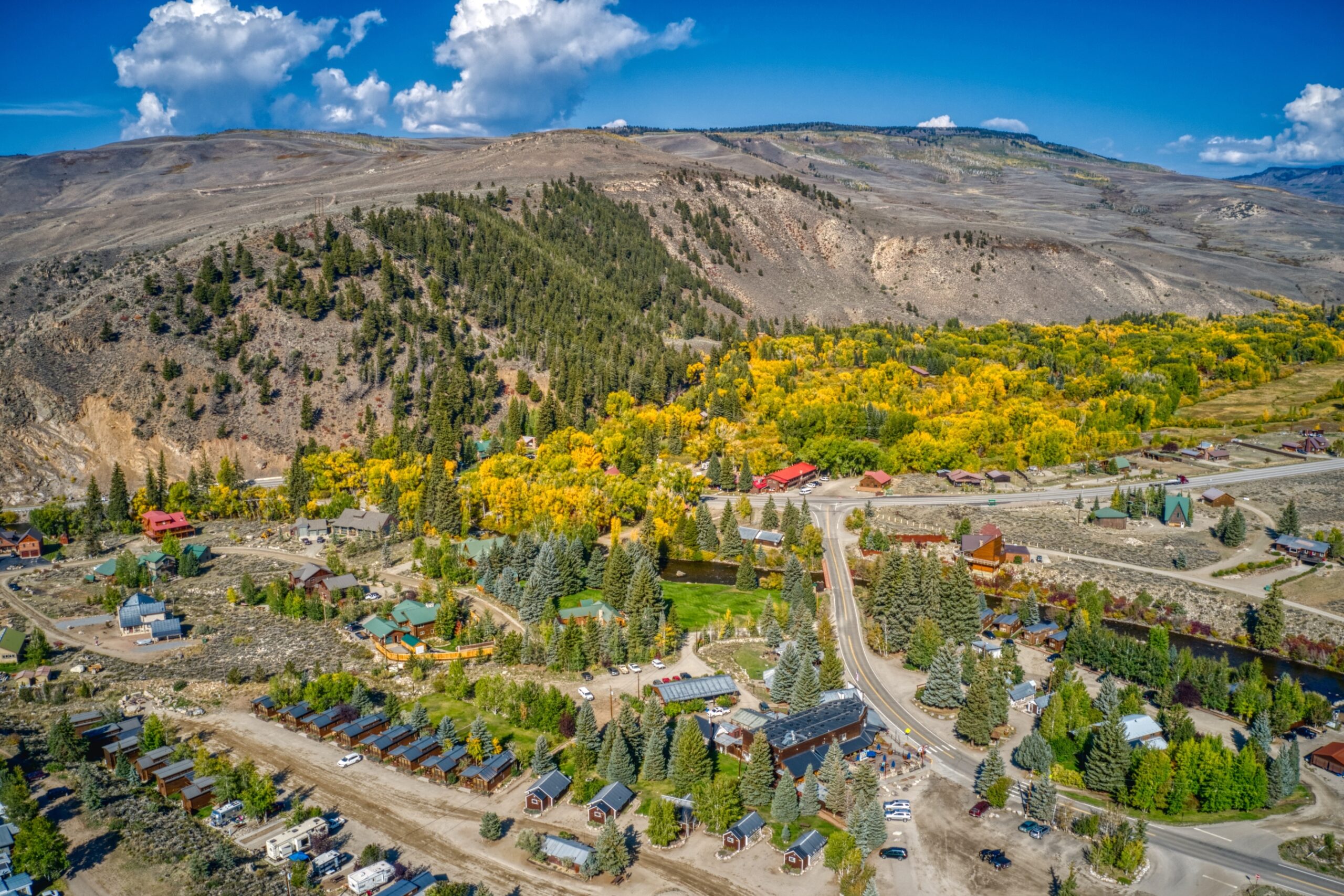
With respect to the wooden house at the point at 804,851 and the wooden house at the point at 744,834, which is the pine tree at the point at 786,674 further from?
the wooden house at the point at 804,851

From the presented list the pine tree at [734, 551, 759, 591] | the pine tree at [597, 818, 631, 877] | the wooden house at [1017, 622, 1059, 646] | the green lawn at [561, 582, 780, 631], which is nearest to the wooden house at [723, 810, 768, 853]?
the pine tree at [597, 818, 631, 877]

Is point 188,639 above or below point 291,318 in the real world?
below

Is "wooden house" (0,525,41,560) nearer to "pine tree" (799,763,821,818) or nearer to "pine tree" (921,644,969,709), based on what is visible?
"pine tree" (799,763,821,818)

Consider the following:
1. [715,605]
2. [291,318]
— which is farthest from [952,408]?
[291,318]

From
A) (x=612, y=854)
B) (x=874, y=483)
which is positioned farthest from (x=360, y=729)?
(x=874, y=483)

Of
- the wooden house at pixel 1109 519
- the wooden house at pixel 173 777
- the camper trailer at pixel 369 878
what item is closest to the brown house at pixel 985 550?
the wooden house at pixel 1109 519

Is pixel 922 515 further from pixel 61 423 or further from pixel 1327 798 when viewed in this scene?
pixel 61 423

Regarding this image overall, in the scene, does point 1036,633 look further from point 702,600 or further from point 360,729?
point 360,729
